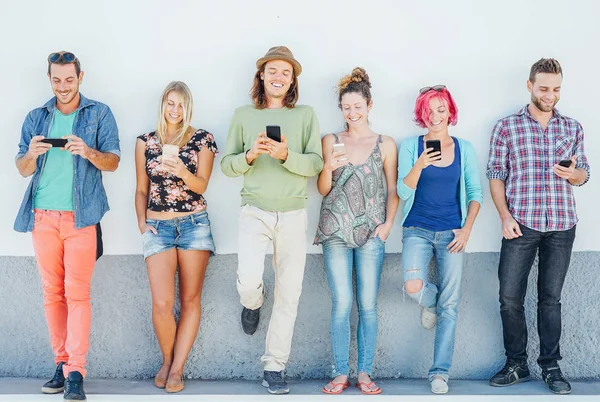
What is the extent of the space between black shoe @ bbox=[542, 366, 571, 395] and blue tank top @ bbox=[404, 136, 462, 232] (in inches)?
49.3

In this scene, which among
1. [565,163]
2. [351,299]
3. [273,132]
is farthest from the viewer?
[351,299]

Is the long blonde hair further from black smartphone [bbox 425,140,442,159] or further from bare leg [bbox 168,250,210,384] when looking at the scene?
black smartphone [bbox 425,140,442,159]

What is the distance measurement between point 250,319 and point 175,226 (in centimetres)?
91

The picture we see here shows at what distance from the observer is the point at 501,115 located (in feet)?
18.0

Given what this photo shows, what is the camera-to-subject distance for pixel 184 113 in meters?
5.15

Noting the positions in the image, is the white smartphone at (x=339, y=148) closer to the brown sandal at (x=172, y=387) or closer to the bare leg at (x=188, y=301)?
the bare leg at (x=188, y=301)

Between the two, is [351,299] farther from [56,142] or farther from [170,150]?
[56,142]

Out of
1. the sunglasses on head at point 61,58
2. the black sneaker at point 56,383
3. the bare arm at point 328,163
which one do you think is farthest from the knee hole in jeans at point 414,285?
the sunglasses on head at point 61,58

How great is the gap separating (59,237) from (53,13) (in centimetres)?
188

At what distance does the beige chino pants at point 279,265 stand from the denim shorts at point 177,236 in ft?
1.12

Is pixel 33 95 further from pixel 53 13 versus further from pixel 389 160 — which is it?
pixel 389 160

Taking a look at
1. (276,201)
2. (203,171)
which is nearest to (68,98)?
(203,171)

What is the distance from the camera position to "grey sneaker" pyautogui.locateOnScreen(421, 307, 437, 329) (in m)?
5.18

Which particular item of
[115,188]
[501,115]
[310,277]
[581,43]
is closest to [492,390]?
[310,277]
